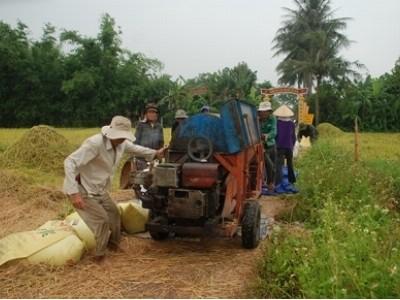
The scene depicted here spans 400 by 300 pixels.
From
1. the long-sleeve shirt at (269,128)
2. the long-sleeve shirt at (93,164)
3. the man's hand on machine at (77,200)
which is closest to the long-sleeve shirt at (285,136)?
the long-sleeve shirt at (269,128)

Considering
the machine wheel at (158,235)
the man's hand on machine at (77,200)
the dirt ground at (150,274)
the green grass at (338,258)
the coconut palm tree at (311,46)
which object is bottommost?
the dirt ground at (150,274)

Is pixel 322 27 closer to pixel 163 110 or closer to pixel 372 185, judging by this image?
pixel 163 110

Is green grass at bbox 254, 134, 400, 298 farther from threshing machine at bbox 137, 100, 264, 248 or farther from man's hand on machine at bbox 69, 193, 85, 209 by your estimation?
man's hand on machine at bbox 69, 193, 85, 209

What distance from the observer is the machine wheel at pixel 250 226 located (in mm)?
5492

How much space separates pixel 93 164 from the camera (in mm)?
4969

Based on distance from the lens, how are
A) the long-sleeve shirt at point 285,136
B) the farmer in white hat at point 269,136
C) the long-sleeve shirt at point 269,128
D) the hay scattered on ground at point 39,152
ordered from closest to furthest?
the farmer in white hat at point 269,136
the long-sleeve shirt at point 269,128
the long-sleeve shirt at point 285,136
the hay scattered on ground at point 39,152

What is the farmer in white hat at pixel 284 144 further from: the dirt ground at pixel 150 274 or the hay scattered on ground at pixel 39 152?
the hay scattered on ground at pixel 39 152

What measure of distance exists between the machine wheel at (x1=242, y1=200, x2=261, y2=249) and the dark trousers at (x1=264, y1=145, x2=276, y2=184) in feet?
10.8

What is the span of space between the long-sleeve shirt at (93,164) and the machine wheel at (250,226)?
149 cm

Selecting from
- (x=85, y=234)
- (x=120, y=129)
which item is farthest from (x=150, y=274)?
(x=120, y=129)

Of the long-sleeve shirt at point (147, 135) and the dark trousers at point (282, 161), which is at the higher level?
the long-sleeve shirt at point (147, 135)

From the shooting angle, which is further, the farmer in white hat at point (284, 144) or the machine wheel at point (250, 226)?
the farmer in white hat at point (284, 144)

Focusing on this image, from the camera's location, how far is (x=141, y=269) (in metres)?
4.94

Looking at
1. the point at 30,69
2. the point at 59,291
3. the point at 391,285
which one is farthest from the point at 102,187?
the point at 30,69
